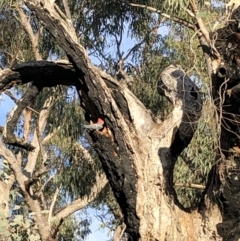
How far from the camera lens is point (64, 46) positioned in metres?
4.29

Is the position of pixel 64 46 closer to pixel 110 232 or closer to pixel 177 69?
pixel 177 69

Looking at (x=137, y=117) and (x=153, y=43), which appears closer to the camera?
(x=137, y=117)

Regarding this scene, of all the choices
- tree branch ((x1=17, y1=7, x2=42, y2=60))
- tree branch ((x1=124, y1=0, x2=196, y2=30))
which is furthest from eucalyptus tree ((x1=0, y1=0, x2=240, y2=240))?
tree branch ((x1=17, y1=7, x2=42, y2=60))

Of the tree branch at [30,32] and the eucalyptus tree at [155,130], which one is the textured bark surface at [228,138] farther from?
the tree branch at [30,32]

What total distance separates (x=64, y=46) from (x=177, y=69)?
897mm

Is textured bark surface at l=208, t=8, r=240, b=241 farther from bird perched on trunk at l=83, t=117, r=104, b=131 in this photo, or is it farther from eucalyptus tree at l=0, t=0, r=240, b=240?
bird perched on trunk at l=83, t=117, r=104, b=131

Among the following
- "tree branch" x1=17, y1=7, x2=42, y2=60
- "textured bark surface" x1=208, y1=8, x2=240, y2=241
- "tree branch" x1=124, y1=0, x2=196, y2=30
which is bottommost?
"textured bark surface" x1=208, y1=8, x2=240, y2=241

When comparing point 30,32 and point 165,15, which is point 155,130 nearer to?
point 165,15

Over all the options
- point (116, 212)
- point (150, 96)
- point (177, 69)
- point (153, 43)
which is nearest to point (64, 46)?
point (177, 69)

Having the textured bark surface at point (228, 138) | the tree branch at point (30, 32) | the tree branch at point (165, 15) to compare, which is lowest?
the textured bark surface at point (228, 138)

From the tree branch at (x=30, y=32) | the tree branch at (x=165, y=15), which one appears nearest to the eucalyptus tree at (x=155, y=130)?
the tree branch at (x=165, y=15)

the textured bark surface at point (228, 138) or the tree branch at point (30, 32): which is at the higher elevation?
the tree branch at point (30, 32)

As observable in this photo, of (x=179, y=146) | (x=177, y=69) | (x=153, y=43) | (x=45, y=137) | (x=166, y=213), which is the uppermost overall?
(x=153, y=43)

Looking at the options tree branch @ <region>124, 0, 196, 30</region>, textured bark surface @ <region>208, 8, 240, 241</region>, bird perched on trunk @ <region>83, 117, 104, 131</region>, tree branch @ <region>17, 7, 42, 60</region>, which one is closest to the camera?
textured bark surface @ <region>208, 8, 240, 241</region>
